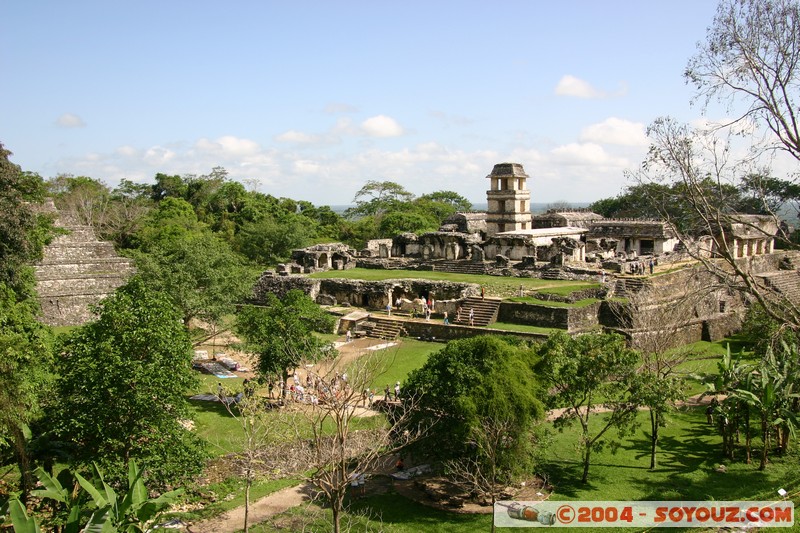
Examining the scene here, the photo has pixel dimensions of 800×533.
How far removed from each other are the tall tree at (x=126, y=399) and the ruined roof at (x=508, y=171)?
2964cm

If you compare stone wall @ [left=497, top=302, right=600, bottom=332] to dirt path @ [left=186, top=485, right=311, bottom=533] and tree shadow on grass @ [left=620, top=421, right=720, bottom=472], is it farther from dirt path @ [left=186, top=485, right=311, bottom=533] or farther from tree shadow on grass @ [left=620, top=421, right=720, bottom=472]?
dirt path @ [left=186, top=485, right=311, bottom=533]

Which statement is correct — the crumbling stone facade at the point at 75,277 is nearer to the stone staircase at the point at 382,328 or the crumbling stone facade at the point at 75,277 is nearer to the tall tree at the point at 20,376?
the stone staircase at the point at 382,328

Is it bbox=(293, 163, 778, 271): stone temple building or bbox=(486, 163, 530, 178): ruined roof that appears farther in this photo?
bbox=(486, 163, 530, 178): ruined roof

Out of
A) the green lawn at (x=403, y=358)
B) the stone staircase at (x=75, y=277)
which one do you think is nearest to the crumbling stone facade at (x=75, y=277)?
the stone staircase at (x=75, y=277)

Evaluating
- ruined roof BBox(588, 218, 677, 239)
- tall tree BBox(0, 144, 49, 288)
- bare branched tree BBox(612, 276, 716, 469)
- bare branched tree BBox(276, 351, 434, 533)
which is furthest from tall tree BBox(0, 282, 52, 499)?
ruined roof BBox(588, 218, 677, 239)

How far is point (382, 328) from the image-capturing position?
27859 millimetres

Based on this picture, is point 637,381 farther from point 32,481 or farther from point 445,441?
point 32,481

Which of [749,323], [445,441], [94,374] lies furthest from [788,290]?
[94,374]

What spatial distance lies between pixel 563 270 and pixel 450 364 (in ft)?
59.3

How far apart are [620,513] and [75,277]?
25.8 m

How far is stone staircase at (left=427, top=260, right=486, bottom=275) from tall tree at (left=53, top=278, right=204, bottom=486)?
21720mm

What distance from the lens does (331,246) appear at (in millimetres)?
37906

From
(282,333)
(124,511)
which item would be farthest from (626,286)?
(124,511)

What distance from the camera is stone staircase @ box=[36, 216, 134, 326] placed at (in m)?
29.4
